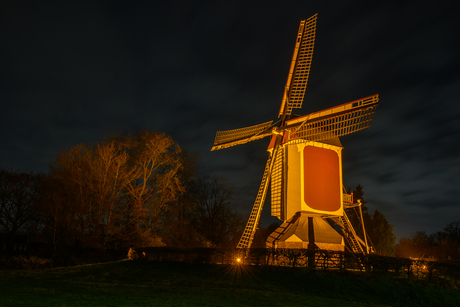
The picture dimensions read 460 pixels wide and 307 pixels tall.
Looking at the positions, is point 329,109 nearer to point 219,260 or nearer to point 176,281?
point 219,260

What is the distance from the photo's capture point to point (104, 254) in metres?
22.3

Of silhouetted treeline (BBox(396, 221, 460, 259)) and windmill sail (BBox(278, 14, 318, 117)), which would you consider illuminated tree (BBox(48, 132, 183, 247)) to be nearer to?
windmill sail (BBox(278, 14, 318, 117))

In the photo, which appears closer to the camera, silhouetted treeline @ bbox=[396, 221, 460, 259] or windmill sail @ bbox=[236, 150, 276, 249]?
windmill sail @ bbox=[236, 150, 276, 249]

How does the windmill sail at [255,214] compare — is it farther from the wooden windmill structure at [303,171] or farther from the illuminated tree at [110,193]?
the illuminated tree at [110,193]

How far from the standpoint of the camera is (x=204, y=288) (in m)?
12.2

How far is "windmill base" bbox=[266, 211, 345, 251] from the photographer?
19234 millimetres

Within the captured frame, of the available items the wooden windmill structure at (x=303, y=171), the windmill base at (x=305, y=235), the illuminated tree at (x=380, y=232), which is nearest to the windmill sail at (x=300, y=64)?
the wooden windmill structure at (x=303, y=171)

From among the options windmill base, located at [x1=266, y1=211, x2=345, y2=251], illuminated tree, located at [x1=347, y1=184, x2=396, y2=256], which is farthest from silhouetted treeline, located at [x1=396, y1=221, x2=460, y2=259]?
windmill base, located at [x1=266, y1=211, x2=345, y2=251]

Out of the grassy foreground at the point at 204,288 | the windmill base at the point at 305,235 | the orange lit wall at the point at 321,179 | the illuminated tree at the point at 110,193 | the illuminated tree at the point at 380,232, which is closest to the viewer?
the grassy foreground at the point at 204,288

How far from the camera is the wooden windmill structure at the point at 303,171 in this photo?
19263 mm

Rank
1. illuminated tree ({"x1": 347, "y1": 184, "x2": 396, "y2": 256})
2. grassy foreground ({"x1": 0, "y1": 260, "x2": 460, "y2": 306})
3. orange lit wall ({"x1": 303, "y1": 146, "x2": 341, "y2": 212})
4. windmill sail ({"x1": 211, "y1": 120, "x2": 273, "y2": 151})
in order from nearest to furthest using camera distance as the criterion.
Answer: grassy foreground ({"x1": 0, "y1": 260, "x2": 460, "y2": 306}) < orange lit wall ({"x1": 303, "y1": 146, "x2": 341, "y2": 212}) < windmill sail ({"x1": 211, "y1": 120, "x2": 273, "y2": 151}) < illuminated tree ({"x1": 347, "y1": 184, "x2": 396, "y2": 256})

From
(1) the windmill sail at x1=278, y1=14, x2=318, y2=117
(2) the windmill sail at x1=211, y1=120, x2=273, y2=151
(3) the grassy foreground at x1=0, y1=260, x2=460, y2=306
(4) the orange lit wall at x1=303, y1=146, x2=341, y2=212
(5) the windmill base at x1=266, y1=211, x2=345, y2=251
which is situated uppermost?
(1) the windmill sail at x1=278, y1=14, x2=318, y2=117

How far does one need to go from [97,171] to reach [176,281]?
13286 mm

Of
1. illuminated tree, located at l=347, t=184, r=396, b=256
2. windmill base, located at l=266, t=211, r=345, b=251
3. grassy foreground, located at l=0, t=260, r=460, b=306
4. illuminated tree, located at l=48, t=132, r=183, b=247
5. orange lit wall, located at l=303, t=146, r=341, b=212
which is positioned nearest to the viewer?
grassy foreground, located at l=0, t=260, r=460, b=306
